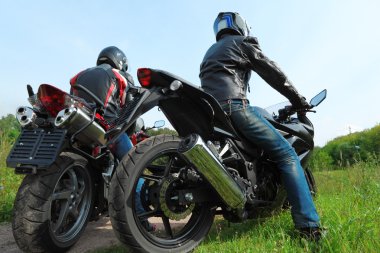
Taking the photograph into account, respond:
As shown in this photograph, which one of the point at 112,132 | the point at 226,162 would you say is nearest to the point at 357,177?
the point at 226,162

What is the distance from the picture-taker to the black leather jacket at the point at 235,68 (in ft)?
10.5

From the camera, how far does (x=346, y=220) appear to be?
2832 mm

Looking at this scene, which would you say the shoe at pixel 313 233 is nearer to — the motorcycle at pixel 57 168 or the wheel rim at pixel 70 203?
the motorcycle at pixel 57 168

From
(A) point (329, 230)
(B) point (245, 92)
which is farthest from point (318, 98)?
(A) point (329, 230)

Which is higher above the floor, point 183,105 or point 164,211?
point 183,105

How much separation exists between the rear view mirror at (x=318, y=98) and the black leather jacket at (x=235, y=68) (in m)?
0.54

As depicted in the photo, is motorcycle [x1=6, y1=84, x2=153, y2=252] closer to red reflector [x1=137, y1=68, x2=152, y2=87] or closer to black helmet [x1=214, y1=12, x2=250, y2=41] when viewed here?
red reflector [x1=137, y1=68, x2=152, y2=87]

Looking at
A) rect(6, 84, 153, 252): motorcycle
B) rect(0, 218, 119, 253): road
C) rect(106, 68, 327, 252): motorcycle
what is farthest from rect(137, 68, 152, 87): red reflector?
rect(0, 218, 119, 253): road

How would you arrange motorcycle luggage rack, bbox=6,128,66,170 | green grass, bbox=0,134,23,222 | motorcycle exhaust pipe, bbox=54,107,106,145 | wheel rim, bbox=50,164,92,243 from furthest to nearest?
green grass, bbox=0,134,23,222 → wheel rim, bbox=50,164,92,243 → motorcycle exhaust pipe, bbox=54,107,106,145 → motorcycle luggage rack, bbox=6,128,66,170

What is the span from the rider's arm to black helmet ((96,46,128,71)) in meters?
2.14

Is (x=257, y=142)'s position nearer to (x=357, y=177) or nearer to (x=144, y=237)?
(x=144, y=237)

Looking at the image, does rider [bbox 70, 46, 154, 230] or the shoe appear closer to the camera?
the shoe

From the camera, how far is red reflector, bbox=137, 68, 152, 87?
8.37ft

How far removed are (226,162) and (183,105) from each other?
0.68 m
